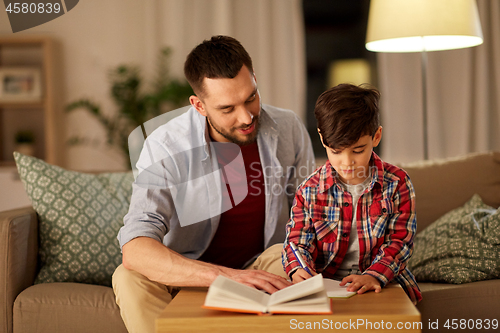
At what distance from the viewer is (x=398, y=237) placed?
122 centimetres

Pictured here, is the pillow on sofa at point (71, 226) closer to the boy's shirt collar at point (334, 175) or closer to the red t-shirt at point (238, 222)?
the red t-shirt at point (238, 222)

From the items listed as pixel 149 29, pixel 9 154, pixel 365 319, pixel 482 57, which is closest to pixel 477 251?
pixel 365 319

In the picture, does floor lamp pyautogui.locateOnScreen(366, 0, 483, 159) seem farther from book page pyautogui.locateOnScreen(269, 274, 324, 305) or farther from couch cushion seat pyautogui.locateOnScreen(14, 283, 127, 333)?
couch cushion seat pyautogui.locateOnScreen(14, 283, 127, 333)

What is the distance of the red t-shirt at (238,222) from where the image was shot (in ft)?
5.31

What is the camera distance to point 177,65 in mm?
3723

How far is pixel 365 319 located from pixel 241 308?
0.79ft

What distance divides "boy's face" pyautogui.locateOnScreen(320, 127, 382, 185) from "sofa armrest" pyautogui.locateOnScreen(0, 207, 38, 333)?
1082 millimetres

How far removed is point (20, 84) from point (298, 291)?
332 cm

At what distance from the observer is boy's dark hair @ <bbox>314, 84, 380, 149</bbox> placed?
1.14 meters

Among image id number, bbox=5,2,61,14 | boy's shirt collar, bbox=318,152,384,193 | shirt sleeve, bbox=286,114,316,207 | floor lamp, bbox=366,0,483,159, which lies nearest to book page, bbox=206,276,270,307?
boy's shirt collar, bbox=318,152,384,193

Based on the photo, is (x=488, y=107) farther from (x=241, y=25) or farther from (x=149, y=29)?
(x=149, y=29)

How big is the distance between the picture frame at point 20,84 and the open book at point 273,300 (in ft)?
10.2

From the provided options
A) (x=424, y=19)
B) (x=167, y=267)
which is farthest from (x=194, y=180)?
(x=424, y=19)

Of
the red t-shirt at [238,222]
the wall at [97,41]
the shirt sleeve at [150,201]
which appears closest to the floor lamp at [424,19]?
the red t-shirt at [238,222]
